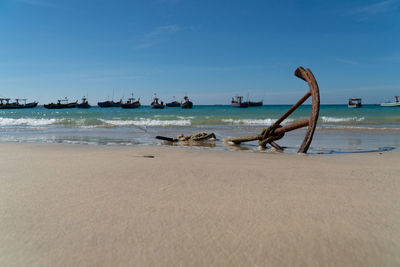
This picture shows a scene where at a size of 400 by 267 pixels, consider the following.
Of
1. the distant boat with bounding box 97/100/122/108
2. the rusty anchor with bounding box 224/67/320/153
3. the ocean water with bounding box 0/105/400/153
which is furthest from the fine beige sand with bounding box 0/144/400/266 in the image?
the distant boat with bounding box 97/100/122/108

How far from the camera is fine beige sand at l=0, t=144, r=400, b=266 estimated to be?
1725mm

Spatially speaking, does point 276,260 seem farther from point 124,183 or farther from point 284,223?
point 124,183

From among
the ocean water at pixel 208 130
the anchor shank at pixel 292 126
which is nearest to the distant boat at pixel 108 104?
the ocean water at pixel 208 130

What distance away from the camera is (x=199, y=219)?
7.29 feet

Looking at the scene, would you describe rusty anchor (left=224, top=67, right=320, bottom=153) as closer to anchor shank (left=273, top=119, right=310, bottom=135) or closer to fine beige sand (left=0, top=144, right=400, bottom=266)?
anchor shank (left=273, top=119, right=310, bottom=135)

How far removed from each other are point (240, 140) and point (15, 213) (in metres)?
6.66

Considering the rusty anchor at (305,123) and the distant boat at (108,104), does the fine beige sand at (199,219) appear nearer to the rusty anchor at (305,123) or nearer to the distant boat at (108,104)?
the rusty anchor at (305,123)

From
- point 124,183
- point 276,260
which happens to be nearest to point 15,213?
point 124,183

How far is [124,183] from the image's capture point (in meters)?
3.30

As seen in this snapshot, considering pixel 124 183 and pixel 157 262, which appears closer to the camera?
pixel 157 262

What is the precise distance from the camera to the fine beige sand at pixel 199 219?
172 cm

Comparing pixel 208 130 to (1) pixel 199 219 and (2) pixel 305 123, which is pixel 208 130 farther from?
(1) pixel 199 219

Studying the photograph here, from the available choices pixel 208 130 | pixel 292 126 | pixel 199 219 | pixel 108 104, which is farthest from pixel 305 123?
pixel 108 104

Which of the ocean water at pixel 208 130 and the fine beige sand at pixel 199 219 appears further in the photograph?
the ocean water at pixel 208 130
